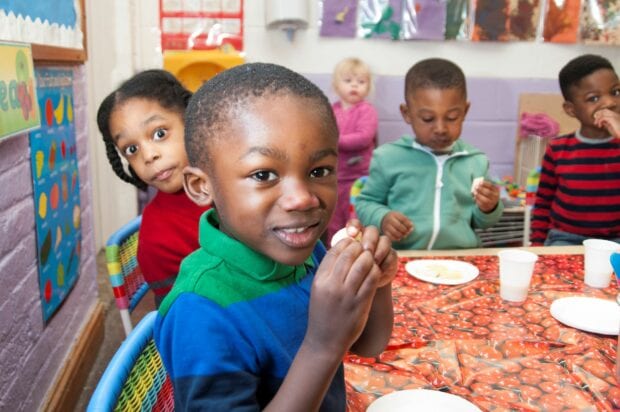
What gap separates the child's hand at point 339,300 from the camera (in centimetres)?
69

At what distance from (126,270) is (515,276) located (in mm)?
963

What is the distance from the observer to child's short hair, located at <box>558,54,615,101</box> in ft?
7.50

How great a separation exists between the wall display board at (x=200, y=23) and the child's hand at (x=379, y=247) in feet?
10.4

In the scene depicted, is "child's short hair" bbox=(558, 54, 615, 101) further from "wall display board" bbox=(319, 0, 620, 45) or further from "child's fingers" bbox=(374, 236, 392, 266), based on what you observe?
"child's fingers" bbox=(374, 236, 392, 266)

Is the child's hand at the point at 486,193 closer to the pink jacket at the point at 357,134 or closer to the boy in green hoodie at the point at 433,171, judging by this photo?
the boy in green hoodie at the point at 433,171

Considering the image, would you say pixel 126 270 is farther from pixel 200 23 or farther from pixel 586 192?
pixel 200 23

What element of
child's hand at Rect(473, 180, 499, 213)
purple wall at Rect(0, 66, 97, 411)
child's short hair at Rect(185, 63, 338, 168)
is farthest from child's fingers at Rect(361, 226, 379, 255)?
purple wall at Rect(0, 66, 97, 411)

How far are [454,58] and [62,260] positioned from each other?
280cm

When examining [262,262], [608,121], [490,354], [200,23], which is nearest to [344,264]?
[262,262]

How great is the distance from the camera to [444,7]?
3.80 metres

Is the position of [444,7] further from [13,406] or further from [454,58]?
[13,406]

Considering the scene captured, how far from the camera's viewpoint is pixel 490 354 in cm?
106

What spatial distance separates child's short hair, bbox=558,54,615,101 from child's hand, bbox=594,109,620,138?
200 millimetres

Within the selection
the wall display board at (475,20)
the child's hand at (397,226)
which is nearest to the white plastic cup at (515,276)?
the child's hand at (397,226)
